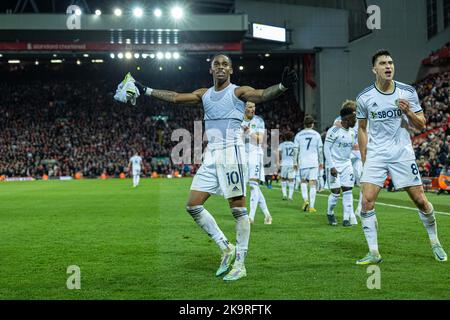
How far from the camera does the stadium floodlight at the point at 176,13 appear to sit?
4662cm

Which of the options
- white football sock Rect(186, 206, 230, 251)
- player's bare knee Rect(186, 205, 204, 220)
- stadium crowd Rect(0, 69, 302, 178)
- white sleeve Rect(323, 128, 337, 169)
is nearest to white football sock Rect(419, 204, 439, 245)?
white football sock Rect(186, 206, 230, 251)

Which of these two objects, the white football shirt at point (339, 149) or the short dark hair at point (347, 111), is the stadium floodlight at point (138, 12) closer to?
the white football shirt at point (339, 149)

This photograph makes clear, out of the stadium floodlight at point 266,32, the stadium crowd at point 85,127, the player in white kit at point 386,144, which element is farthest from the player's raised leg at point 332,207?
the stadium crowd at point 85,127

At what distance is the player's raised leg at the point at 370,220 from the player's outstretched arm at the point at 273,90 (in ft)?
7.20

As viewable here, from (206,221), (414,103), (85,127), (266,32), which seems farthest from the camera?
(85,127)

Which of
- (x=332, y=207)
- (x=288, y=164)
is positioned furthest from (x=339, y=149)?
(x=288, y=164)

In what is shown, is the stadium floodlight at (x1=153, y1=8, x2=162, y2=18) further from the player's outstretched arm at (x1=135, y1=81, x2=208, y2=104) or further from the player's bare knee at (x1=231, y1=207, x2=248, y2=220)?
the player's bare knee at (x1=231, y1=207, x2=248, y2=220)

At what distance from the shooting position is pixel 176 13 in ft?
153

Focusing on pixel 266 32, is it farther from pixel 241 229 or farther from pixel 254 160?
pixel 241 229

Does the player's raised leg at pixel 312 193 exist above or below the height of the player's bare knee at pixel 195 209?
below

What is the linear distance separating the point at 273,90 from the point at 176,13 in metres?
41.7

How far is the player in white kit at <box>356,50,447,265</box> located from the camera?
795 cm

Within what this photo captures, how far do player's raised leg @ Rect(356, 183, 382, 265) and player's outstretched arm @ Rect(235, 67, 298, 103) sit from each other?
2.19m
